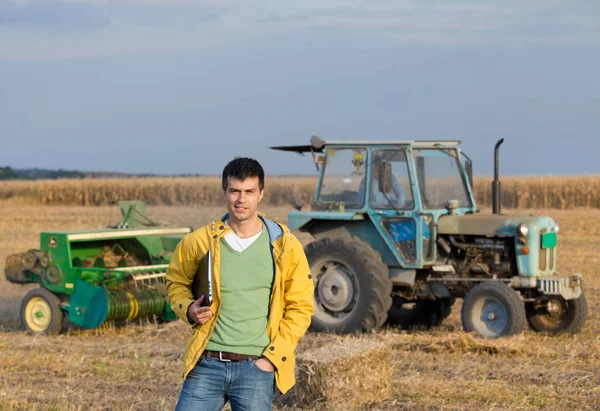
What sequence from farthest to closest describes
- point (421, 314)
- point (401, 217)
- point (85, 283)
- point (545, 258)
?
point (421, 314) → point (85, 283) → point (401, 217) → point (545, 258)

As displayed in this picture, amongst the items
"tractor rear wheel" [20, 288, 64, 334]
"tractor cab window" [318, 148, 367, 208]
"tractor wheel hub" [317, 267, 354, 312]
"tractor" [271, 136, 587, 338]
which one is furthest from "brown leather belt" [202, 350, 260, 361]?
"tractor rear wheel" [20, 288, 64, 334]

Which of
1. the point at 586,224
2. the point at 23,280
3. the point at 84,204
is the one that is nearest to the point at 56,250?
the point at 23,280

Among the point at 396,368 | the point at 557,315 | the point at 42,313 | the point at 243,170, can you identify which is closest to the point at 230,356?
the point at 243,170

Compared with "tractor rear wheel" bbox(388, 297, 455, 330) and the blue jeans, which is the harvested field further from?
the blue jeans

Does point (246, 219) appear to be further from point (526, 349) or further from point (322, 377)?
point (526, 349)

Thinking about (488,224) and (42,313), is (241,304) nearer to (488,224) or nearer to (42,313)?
(488,224)

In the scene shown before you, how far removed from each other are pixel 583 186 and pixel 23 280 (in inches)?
895

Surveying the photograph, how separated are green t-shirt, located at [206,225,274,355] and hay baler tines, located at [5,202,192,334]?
5.76m

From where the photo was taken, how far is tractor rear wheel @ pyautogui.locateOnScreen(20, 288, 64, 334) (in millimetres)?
9680

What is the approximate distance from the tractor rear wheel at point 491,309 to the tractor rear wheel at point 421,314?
134 centimetres

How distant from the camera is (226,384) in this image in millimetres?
3715

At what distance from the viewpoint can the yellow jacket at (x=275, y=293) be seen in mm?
3705

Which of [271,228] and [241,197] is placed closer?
[241,197]

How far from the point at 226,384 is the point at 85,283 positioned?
240 inches
